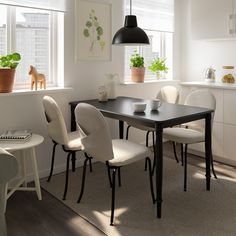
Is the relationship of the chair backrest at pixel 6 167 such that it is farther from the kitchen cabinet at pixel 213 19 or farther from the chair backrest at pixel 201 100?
the kitchen cabinet at pixel 213 19

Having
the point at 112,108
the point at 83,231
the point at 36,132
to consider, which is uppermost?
the point at 112,108

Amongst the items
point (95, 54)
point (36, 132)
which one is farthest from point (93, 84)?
point (36, 132)

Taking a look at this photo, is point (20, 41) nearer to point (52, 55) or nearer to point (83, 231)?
point (52, 55)

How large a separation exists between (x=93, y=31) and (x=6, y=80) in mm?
1206

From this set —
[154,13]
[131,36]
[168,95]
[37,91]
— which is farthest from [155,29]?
[37,91]

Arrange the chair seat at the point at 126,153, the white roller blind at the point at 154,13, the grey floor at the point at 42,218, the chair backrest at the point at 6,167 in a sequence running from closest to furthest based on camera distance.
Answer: the chair backrest at the point at 6,167 → the grey floor at the point at 42,218 → the chair seat at the point at 126,153 → the white roller blind at the point at 154,13

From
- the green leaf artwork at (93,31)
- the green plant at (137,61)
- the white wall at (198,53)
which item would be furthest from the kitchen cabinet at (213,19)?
the green leaf artwork at (93,31)

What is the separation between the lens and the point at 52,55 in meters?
3.50

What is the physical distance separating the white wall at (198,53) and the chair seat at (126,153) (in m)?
2.23

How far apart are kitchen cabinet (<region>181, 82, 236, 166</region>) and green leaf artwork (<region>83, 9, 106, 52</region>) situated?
55.2 inches

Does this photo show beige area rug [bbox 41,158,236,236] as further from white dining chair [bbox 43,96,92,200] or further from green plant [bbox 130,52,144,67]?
green plant [bbox 130,52,144,67]

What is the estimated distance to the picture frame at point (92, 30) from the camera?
3.52m

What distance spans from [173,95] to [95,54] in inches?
40.9

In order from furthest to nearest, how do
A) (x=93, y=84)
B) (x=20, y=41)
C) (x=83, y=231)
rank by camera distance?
(x=93, y=84)
(x=20, y=41)
(x=83, y=231)
